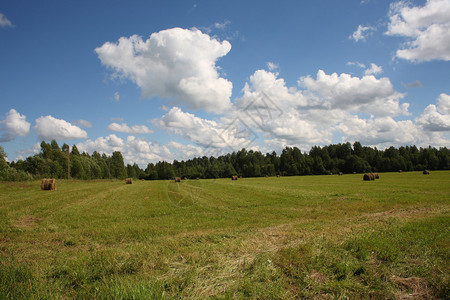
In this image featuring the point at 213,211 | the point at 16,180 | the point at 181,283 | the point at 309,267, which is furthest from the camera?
the point at 16,180

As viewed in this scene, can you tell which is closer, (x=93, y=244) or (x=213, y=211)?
(x=93, y=244)

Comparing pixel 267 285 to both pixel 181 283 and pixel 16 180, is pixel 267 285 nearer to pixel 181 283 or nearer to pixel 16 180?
pixel 181 283

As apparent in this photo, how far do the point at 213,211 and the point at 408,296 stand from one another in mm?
10210

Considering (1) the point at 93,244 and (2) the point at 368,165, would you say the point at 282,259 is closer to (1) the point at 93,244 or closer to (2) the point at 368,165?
(1) the point at 93,244

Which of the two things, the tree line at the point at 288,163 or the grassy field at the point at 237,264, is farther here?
the tree line at the point at 288,163

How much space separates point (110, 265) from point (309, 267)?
12.6ft

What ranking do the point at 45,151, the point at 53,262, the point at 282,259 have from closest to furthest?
the point at 282,259, the point at 53,262, the point at 45,151

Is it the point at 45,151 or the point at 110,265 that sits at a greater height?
the point at 45,151

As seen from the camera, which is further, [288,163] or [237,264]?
[288,163]

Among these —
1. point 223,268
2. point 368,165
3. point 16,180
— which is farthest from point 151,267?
point 368,165

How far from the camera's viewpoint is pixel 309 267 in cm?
459

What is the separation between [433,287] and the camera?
13.0 feet

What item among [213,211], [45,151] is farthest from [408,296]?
[45,151]

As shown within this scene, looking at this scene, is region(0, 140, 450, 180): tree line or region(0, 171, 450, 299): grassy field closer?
region(0, 171, 450, 299): grassy field
